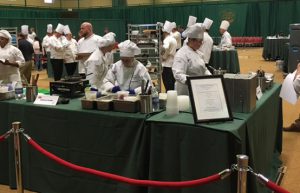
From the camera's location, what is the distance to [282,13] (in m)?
18.3

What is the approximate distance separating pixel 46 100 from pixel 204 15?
1779cm

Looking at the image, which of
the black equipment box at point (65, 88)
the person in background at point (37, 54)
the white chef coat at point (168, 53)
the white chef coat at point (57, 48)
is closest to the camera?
the black equipment box at point (65, 88)

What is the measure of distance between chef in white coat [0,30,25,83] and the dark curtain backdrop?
12110 mm

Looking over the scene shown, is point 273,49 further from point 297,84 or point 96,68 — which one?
point 96,68

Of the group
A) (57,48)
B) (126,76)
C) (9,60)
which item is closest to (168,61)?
(57,48)

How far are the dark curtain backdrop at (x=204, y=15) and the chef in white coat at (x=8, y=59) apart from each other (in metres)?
12.1

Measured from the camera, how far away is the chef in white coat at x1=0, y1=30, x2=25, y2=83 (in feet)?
15.0

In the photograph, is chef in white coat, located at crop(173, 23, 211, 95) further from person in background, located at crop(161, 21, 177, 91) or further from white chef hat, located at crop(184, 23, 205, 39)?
person in background, located at crop(161, 21, 177, 91)

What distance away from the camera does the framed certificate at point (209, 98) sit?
2.31 metres

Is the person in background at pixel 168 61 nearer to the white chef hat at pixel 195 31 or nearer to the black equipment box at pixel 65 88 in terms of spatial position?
the white chef hat at pixel 195 31

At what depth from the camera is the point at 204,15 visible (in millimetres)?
19844

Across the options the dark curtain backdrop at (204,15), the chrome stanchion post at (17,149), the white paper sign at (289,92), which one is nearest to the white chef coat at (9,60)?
the chrome stanchion post at (17,149)

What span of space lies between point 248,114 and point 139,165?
31.3 inches

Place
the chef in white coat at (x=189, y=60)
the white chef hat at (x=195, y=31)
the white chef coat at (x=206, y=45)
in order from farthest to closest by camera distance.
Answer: the white chef coat at (x=206, y=45)
the chef in white coat at (x=189, y=60)
the white chef hat at (x=195, y=31)
